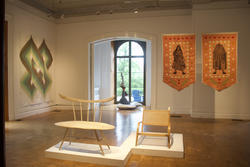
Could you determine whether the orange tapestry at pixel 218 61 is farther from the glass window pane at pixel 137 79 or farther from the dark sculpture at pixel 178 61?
the glass window pane at pixel 137 79

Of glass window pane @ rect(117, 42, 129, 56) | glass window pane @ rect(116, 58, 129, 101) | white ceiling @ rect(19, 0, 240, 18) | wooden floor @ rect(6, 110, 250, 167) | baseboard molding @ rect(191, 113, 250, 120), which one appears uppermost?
white ceiling @ rect(19, 0, 240, 18)

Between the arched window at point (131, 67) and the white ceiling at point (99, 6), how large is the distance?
3592mm

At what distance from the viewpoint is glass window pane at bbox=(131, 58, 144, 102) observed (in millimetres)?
11670

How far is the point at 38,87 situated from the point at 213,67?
576 cm

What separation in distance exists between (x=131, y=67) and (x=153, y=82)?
3700 millimetres

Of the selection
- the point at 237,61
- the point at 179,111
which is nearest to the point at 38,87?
the point at 179,111

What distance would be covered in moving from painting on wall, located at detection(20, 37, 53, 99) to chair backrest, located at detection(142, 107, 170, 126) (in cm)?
462

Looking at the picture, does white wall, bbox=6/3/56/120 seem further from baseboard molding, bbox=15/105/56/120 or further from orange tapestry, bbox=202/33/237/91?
orange tapestry, bbox=202/33/237/91

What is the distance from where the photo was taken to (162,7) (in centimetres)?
798

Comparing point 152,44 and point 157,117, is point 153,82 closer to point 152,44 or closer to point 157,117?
point 152,44

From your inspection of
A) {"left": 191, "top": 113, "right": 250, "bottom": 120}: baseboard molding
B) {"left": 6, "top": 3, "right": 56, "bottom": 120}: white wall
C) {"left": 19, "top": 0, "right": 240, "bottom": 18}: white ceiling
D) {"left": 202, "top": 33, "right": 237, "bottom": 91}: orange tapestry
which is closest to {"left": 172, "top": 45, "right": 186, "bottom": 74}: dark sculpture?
{"left": 202, "top": 33, "right": 237, "bottom": 91}: orange tapestry

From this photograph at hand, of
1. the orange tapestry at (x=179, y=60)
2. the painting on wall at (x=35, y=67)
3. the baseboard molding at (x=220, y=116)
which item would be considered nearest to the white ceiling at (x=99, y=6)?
the painting on wall at (x=35, y=67)

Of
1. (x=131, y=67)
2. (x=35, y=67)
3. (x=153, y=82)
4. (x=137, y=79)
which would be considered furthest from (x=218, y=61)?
(x=35, y=67)

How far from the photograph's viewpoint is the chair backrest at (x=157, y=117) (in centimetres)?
430
